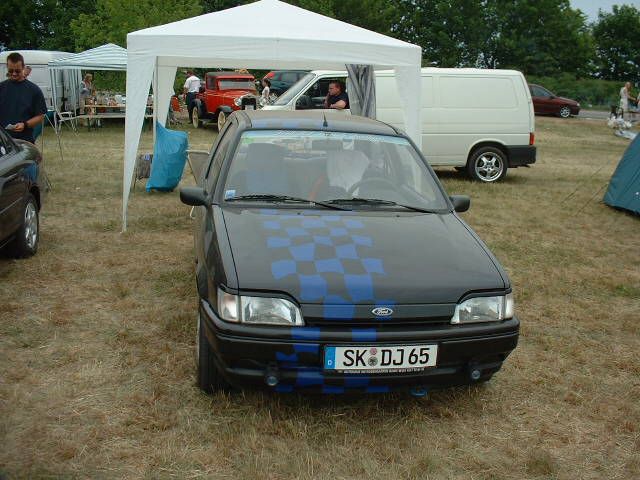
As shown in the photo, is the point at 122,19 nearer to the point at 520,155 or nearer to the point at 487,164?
the point at 487,164

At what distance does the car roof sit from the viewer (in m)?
4.56

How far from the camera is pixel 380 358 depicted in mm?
3111

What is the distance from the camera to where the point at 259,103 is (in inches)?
694

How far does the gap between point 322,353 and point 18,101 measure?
19.8ft

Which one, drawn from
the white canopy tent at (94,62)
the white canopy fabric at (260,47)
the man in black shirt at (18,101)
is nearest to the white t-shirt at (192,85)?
the white canopy tent at (94,62)

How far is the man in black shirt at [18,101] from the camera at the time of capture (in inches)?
295

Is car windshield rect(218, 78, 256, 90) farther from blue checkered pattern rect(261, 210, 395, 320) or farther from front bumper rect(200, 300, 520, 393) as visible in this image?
front bumper rect(200, 300, 520, 393)

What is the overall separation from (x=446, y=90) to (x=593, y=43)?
5230 centimetres

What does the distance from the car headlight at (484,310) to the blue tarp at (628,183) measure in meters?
7.00

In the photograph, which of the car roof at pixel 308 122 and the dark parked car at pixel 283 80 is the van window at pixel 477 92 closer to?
the car roof at pixel 308 122

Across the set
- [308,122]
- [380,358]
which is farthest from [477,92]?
[380,358]

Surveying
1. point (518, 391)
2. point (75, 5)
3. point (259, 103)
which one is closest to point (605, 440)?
point (518, 391)

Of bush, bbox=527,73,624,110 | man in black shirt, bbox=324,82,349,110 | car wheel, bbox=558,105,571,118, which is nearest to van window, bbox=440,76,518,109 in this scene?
man in black shirt, bbox=324,82,349,110

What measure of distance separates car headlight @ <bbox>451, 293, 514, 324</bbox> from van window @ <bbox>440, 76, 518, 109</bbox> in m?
8.46
